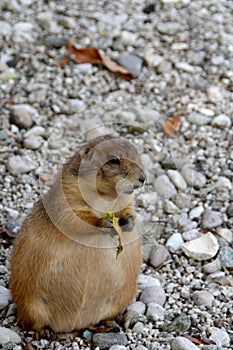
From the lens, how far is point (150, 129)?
487 cm

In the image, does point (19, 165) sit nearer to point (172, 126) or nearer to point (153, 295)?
point (172, 126)

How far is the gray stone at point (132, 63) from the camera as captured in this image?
5.33 meters

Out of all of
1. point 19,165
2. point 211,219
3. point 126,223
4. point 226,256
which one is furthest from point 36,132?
point 126,223

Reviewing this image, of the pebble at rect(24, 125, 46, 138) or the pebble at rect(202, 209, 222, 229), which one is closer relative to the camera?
the pebble at rect(202, 209, 222, 229)

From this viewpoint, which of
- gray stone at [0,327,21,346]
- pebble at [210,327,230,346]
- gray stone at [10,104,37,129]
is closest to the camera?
gray stone at [0,327,21,346]

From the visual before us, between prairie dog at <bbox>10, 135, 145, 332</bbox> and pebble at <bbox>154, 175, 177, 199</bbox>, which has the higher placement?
prairie dog at <bbox>10, 135, 145, 332</bbox>

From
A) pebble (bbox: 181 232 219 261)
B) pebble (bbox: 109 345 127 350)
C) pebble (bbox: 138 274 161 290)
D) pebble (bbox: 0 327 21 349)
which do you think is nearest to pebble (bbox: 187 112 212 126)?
pebble (bbox: 181 232 219 261)

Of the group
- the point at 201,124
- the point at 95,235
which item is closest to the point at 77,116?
the point at 201,124

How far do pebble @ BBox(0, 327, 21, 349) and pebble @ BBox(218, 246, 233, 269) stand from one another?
1.16 m

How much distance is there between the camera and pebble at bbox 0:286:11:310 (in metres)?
3.58

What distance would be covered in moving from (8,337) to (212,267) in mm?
1128

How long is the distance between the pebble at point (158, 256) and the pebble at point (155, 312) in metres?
0.34

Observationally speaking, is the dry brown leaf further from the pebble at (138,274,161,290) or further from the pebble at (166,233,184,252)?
the pebble at (138,274,161,290)

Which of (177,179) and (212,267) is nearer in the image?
(212,267)
